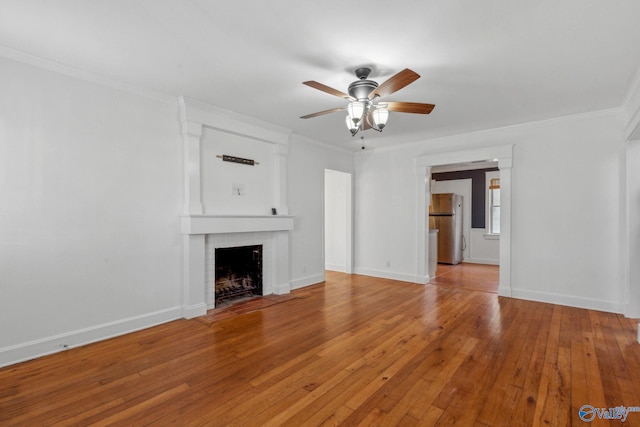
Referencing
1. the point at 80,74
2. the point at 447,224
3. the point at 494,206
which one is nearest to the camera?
the point at 80,74

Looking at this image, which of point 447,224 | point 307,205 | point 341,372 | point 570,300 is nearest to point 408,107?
point 341,372

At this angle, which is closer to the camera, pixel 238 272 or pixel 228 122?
pixel 228 122

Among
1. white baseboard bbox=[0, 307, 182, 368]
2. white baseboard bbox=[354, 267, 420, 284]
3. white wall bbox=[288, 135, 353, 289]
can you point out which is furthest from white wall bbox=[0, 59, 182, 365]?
white baseboard bbox=[354, 267, 420, 284]

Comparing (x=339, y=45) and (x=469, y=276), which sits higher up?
(x=339, y=45)

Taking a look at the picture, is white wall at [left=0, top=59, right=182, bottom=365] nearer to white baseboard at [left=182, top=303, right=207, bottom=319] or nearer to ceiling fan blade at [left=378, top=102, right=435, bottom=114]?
white baseboard at [left=182, top=303, right=207, bottom=319]

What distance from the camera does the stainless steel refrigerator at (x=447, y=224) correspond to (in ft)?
25.7

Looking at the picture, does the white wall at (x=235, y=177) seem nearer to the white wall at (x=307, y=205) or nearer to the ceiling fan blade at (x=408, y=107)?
the white wall at (x=307, y=205)

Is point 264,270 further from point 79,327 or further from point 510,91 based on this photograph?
point 510,91

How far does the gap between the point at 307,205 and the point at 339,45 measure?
3215 mm

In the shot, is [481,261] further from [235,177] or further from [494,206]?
[235,177]

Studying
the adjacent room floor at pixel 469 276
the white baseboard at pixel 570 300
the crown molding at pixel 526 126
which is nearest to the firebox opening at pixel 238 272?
the adjacent room floor at pixel 469 276

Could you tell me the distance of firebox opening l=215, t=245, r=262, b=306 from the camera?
4.40 m

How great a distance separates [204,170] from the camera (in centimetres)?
403

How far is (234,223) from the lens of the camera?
423 cm
